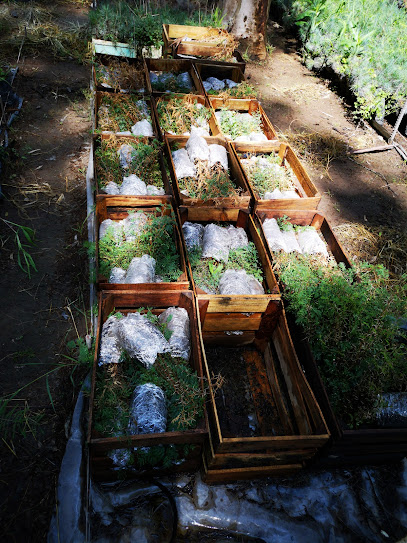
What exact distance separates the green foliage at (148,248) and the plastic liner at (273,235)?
0.97 metres

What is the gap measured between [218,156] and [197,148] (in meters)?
0.28

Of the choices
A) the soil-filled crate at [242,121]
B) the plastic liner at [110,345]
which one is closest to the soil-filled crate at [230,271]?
the plastic liner at [110,345]

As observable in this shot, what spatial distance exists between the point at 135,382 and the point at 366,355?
5.79ft

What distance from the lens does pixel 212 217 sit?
4.04 metres

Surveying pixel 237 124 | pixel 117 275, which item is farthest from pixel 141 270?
pixel 237 124

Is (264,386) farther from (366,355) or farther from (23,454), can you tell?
(23,454)

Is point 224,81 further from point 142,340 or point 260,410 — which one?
point 260,410

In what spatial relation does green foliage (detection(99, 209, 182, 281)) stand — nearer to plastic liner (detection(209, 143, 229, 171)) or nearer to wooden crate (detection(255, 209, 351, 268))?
wooden crate (detection(255, 209, 351, 268))

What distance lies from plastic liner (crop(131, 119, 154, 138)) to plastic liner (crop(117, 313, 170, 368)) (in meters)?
2.94

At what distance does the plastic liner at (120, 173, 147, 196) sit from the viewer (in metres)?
3.98

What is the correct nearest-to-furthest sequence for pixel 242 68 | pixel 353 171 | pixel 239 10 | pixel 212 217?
1. pixel 212 217
2. pixel 353 171
3. pixel 242 68
4. pixel 239 10

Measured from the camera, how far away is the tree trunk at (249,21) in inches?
314

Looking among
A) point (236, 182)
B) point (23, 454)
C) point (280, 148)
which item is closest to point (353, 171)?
point (280, 148)

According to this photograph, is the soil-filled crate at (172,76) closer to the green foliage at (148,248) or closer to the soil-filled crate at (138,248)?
the soil-filled crate at (138,248)
